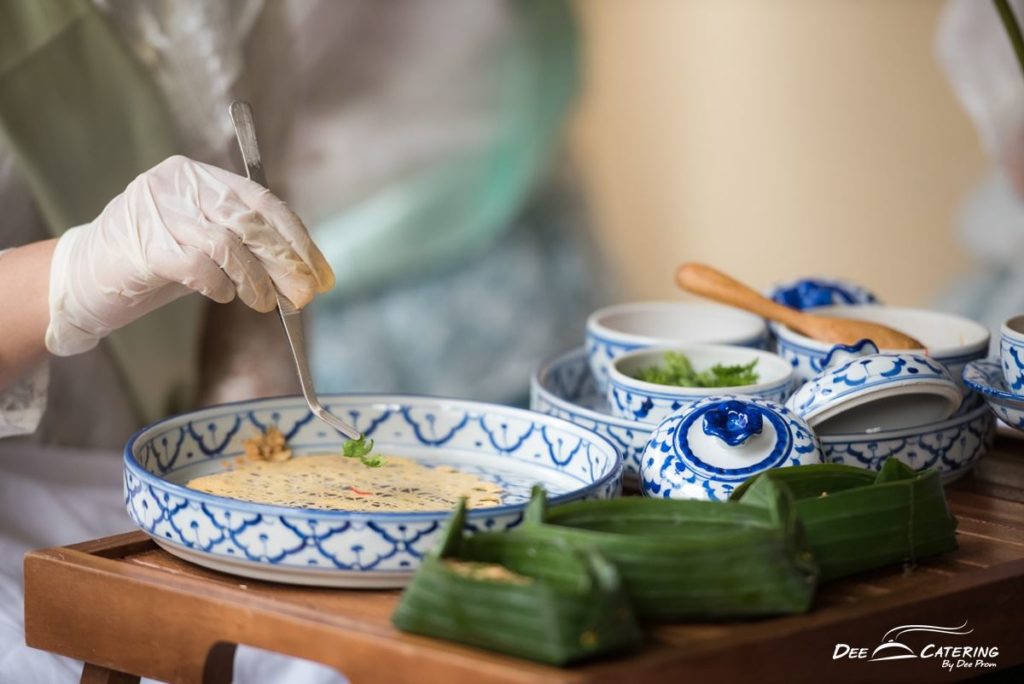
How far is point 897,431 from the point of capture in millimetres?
983

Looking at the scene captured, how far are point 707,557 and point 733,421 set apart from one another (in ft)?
0.64

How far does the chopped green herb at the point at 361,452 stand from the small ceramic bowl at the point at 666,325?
0.30 metres

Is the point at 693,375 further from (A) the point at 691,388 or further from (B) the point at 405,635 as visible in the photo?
(B) the point at 405,635

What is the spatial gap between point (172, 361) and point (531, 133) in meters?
2.66

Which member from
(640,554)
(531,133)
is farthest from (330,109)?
(640,554)

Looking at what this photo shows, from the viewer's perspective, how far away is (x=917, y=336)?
48.3 inches

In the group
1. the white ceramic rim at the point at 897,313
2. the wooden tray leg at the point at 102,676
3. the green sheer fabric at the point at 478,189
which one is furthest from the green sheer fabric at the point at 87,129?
the green sheer fabric at the point at 478,189

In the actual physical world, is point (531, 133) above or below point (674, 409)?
above

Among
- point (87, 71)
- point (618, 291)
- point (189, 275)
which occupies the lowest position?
point (618, 291)

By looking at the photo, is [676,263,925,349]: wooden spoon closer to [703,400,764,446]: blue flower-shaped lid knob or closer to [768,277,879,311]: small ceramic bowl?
[768,277,879,311]: small ceramic bowl

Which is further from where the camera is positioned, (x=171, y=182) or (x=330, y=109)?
(x=330, y=109)

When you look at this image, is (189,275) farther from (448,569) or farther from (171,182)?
(448,569)

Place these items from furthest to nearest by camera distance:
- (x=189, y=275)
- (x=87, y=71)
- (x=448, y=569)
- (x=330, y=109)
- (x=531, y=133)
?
(x=531, y=133) → (x=330, y=109) → (x=87, y=71) → (x=189, y=275) → (x=448, y=569)

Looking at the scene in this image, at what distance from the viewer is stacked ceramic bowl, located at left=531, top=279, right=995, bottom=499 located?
34.9 inches
